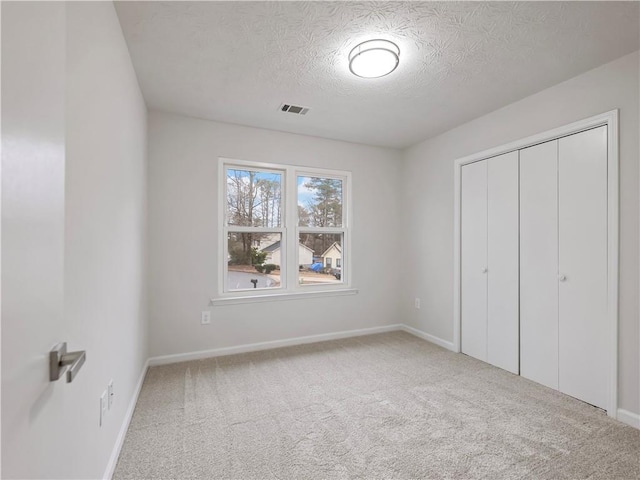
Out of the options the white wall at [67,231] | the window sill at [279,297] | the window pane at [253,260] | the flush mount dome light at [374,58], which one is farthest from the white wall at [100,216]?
the flush mount dome light at [374,58]

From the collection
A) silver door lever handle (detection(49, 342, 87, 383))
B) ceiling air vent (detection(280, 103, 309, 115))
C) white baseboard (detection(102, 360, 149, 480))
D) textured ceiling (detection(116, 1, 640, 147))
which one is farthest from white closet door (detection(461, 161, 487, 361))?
silver door lever handle (detection(49, 342, 87, 383))

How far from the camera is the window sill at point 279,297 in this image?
3309 millimetres

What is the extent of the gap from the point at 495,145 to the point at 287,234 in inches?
91.5

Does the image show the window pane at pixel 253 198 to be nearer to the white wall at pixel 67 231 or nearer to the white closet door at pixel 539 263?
the white wall at pixel 67 231

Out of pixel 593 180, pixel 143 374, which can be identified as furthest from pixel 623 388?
pixel 143 374

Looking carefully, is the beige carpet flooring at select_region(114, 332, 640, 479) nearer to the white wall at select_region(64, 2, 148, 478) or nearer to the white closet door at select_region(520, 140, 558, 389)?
the white closet door at select_region(520, 140, 558, 389)

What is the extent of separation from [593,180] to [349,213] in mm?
2364

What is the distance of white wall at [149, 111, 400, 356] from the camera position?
307 cm

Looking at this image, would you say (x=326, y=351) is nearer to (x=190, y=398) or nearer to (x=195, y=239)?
(x=190, y=398)

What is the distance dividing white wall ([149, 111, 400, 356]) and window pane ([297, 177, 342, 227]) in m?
0.21

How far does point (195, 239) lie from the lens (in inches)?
127

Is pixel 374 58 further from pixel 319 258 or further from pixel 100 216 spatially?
pixel 319 258

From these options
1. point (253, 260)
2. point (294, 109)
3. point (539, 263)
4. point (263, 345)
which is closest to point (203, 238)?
point (253, 260)

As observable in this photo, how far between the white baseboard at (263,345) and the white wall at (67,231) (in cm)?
60
